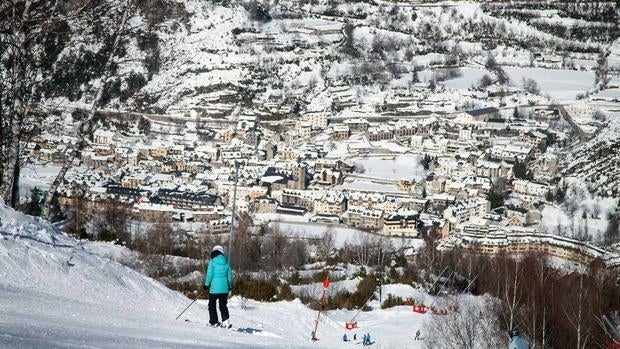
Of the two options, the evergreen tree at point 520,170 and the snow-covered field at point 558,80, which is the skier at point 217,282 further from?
the snow-covered field at point 558,80

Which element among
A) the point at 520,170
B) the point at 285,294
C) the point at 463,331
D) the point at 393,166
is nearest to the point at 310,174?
the point at 393,166

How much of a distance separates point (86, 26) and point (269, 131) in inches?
945

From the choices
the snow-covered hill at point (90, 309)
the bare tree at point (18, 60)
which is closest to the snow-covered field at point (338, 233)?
the bare tree at point (18, 60)

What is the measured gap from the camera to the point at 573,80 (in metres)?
33.8

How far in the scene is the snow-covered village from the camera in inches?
139

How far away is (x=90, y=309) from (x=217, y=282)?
56 cm

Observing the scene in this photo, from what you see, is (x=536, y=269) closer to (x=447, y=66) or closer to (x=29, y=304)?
(x=29, y=304)

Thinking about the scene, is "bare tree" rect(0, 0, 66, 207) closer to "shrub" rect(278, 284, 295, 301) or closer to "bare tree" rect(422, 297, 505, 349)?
"shrub" rect(278, 284, 295, 301)

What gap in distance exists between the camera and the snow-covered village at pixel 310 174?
3.53 m

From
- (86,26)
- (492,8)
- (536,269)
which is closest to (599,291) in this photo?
(536,269)

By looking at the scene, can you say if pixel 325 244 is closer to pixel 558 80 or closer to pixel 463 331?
pixel 463 331

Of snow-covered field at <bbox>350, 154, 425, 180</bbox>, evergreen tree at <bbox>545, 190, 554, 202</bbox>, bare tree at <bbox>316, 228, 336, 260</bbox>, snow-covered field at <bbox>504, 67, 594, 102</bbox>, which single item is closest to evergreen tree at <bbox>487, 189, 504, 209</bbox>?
evergreen tree at <bbox>545, 190, 554, 202</bbox>

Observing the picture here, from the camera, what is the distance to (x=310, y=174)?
73.0 feet

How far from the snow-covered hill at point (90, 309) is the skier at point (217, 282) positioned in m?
0.08
